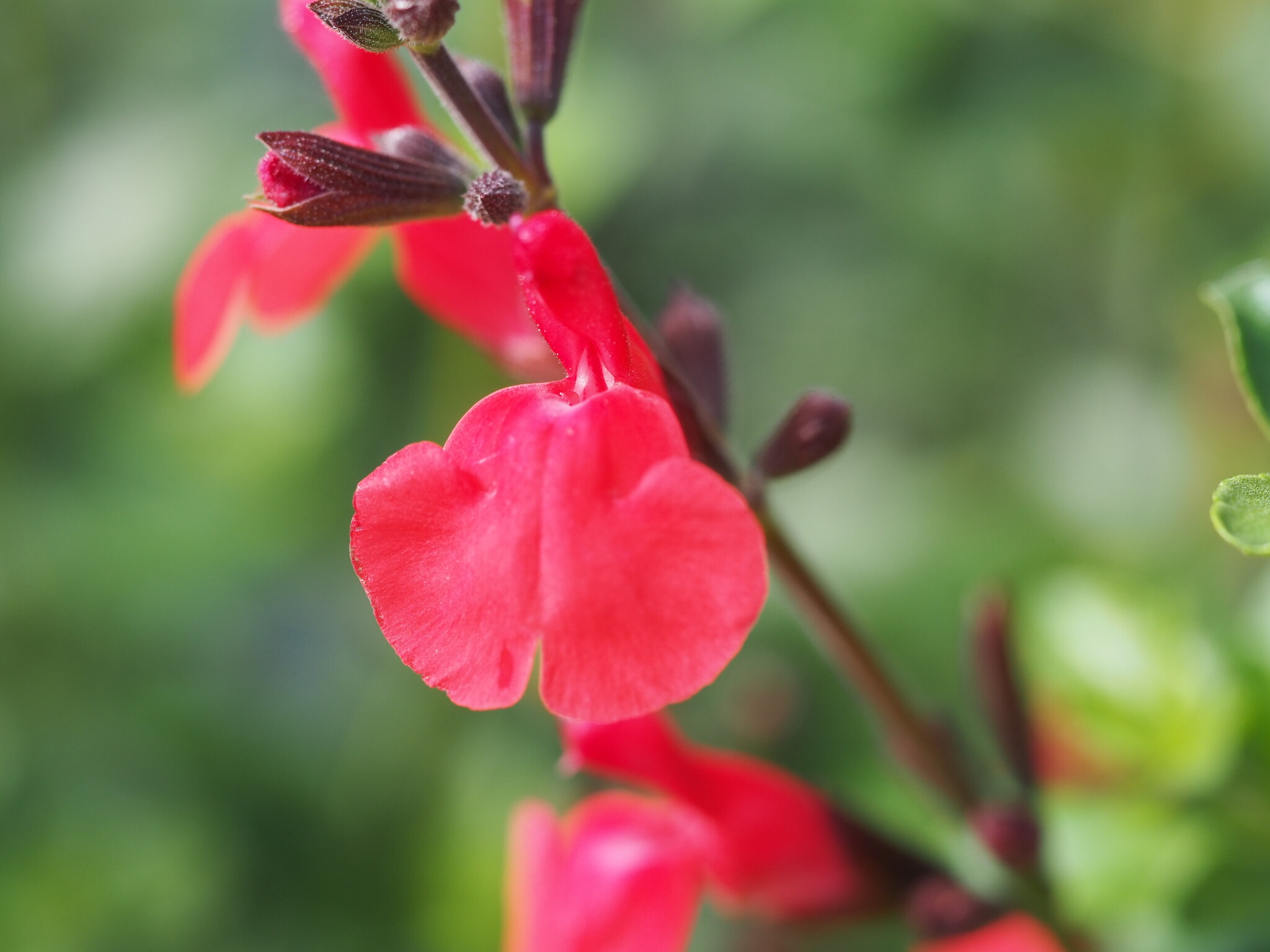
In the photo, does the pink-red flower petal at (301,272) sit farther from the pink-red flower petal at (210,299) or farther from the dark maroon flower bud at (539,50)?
the dark maroon flower bud at (539,50)

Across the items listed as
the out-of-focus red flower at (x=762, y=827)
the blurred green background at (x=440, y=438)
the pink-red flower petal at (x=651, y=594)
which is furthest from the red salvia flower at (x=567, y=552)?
the blurred green background at (x=440, y=438)

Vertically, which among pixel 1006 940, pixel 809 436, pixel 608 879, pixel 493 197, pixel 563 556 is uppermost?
pixel 493 197

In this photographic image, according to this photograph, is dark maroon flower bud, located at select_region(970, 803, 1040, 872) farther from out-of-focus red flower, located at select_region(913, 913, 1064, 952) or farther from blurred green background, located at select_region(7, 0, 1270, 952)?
blurred green background, located at select_region(7, 0, 1270, 952)

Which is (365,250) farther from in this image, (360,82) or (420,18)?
(420,18)

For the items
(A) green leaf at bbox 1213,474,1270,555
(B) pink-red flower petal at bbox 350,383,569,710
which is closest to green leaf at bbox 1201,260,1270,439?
(A) green leaf at bbox 1213,474,1270,555

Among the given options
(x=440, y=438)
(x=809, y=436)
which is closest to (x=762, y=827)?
(x=809, y=436)

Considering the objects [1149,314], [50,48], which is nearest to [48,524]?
[50,48]

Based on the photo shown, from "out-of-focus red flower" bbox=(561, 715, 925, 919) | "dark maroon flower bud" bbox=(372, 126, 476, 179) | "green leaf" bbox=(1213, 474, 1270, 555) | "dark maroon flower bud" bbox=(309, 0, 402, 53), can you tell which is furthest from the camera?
"out-of-focus red flower" bbox=(561, 715, 925, 919)
